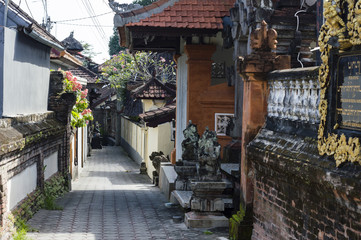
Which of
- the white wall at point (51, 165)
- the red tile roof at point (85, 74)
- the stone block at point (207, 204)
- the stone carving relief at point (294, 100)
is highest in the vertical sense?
the red tile roof at point (85, 74)

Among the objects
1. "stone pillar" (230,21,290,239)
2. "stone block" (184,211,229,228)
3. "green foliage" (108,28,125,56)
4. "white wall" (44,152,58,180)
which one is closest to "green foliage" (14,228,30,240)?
"stone block" (184,211,229,228)

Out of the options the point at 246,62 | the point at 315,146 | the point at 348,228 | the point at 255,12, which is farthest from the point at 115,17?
the point at 348,228

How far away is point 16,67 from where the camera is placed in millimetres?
11828

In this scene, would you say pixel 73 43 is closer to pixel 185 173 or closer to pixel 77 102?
pixel 77 102

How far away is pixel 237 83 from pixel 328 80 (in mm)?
6982

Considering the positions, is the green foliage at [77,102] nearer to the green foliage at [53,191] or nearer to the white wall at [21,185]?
the green foliage at [53,191]

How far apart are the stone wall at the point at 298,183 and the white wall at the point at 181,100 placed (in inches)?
353

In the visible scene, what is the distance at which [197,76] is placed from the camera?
16125 mm

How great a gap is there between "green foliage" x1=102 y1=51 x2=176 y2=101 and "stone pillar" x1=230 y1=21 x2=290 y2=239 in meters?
23.0

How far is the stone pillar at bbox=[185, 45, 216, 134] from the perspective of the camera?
16078 millimetres

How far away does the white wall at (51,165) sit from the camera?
47.7ft

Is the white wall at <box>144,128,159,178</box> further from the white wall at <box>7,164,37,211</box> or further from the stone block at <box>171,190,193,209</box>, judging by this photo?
the white wall at <box>7,164,37,211</box>

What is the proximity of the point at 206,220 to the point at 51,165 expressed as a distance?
6480 mm

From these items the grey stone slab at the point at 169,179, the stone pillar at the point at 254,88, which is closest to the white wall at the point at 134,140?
the grey stone slab at the point at 169,179
